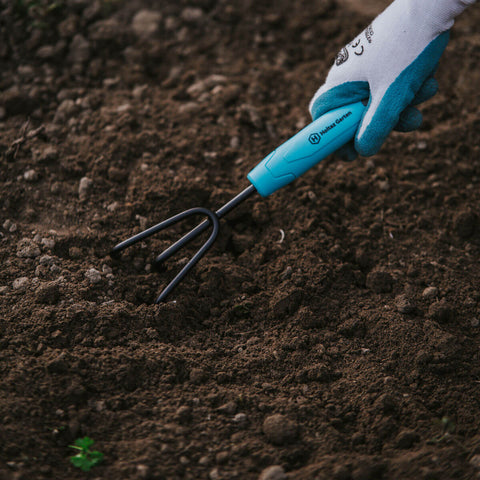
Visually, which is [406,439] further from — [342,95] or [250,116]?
[250,116]

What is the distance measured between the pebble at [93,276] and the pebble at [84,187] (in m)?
0.41

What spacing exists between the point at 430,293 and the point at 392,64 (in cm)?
87

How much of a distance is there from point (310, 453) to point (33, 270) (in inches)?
46.9

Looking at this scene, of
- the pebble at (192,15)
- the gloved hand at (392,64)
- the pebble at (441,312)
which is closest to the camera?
the gloved hand at (392,64)

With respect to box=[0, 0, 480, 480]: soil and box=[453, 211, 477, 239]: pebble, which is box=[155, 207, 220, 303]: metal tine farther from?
box=[453, 211, 477, 239]: pebble

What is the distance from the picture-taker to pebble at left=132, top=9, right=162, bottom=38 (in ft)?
9.65

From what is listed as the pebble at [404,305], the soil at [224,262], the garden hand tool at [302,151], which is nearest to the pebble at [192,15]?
the soil at [224,262]

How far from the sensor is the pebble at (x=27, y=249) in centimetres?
201

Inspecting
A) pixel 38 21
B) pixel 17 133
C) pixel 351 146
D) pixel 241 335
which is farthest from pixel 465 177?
pixel 38 21

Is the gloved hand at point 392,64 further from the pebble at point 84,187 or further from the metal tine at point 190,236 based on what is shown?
the pebble at point 84,187

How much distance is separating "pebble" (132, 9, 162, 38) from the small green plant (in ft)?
7.29

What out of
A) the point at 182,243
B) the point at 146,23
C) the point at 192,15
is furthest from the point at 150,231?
the point at 192,15

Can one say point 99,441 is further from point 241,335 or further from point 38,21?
point 38,21

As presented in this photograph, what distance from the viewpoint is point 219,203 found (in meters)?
2.28
